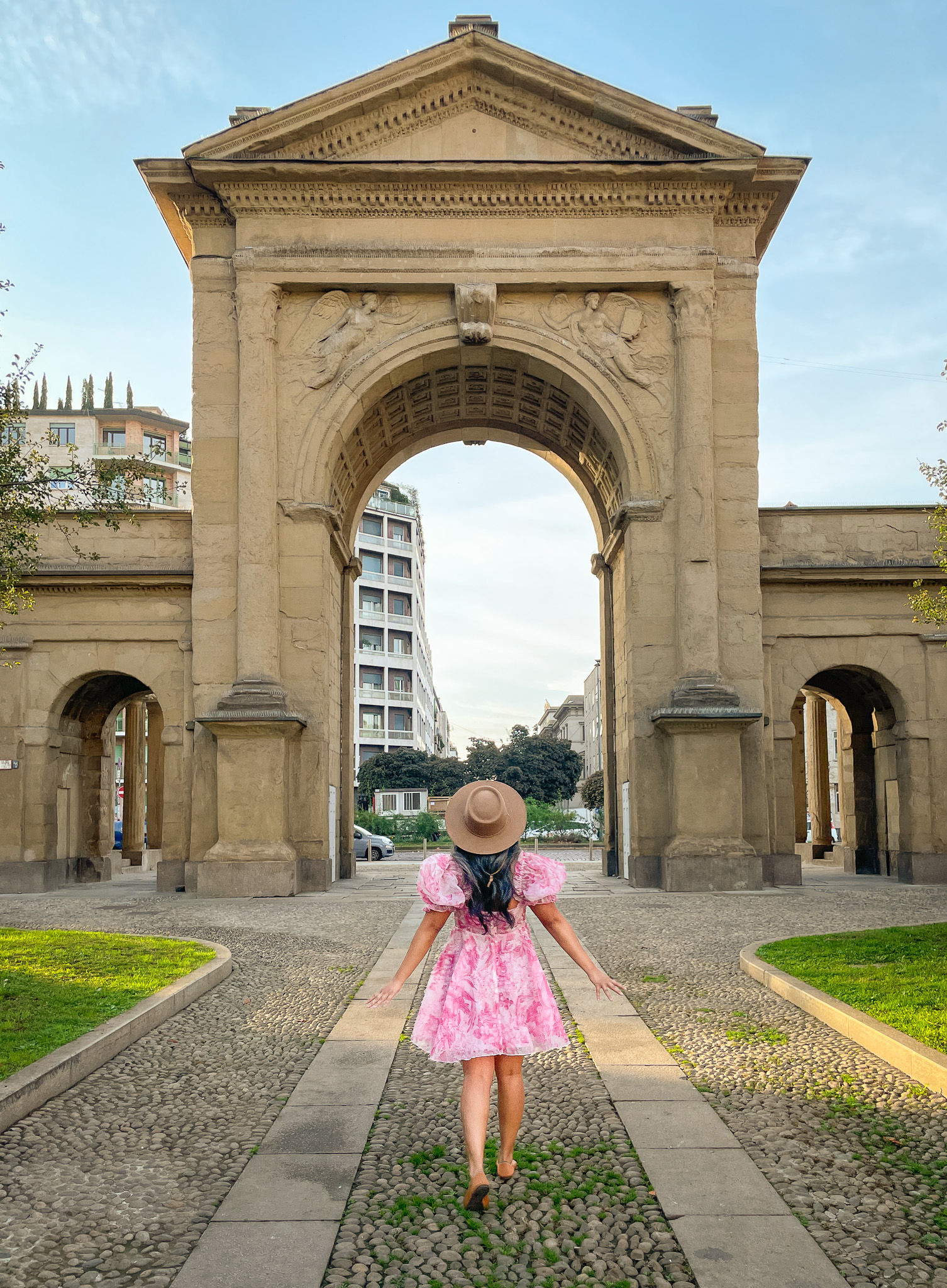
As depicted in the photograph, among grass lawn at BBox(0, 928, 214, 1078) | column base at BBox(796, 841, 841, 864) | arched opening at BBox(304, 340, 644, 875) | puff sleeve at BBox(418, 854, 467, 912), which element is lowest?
column base at BBox(796, 841, 841, 864)

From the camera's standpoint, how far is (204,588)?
21719 mm

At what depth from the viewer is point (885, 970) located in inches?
380

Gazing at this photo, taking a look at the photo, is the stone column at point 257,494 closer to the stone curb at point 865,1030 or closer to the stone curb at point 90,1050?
the stone curb at point 90,1050

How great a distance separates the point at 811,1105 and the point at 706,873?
46.2 feet

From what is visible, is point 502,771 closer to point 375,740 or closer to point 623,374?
point 375,740

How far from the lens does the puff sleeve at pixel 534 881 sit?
5.06 meters

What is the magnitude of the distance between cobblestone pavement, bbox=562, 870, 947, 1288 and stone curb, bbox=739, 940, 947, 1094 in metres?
0.07

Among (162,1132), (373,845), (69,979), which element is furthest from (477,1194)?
(373,845)

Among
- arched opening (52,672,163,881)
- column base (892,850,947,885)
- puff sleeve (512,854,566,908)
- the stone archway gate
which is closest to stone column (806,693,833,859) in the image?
column base (892,850,947,885)

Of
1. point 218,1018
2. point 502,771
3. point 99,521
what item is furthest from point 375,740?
point 218,1018

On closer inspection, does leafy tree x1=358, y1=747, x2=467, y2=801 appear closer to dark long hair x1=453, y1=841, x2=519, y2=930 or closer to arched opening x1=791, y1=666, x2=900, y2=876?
arched opening x1=791, y1=666, x2=900, y2=876

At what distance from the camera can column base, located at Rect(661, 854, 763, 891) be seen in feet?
65.7

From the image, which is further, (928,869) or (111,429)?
(111,429)

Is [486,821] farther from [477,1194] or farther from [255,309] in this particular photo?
[255,309]
